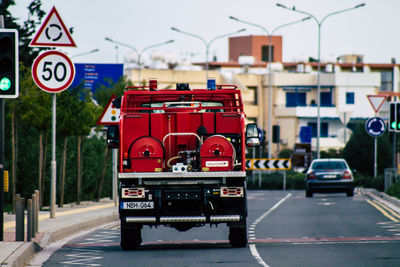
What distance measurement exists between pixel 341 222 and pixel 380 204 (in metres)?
10.4

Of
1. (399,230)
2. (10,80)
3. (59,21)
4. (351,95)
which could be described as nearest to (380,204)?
(399,230)

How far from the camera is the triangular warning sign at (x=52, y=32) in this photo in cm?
2152

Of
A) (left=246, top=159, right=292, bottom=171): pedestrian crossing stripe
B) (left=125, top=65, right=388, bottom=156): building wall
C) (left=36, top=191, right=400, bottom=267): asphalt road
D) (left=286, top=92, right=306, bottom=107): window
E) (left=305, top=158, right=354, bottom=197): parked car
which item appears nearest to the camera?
(left=36, top=191, right=400, bottom=267): asphalt road

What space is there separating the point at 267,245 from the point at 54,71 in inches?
244

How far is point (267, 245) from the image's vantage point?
60.5 ft

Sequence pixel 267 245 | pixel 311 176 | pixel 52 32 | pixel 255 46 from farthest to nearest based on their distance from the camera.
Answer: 1. pixel 255 46
2. pixel 311 176
3. pixel 52 32
4. pixel 267 245

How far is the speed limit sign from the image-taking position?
71.1 feet

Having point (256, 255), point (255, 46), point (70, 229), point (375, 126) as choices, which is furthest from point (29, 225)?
point (255, 46)

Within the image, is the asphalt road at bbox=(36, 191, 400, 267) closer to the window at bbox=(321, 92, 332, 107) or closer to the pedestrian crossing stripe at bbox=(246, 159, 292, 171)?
the pedestrian crossing stripe at bbox=(246, 159, 292, 171)

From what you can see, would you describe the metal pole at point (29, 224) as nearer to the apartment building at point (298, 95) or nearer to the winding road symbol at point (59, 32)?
the winding road symbol at point (59, 32)

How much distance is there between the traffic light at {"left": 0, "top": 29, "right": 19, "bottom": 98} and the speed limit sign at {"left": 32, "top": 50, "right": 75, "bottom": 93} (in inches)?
221

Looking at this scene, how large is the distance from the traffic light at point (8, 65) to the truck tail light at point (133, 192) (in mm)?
2570

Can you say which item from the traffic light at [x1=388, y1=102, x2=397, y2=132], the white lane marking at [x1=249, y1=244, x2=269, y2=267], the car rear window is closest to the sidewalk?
the white lane marking at [x1=249, y1=244, x2=269, y2=267]

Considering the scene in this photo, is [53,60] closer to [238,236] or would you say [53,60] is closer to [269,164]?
[238,236]
